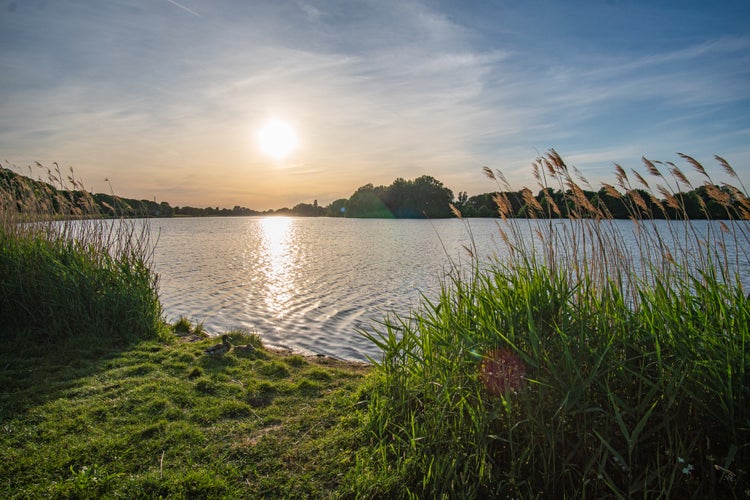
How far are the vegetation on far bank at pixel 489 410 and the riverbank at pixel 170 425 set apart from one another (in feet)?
0.07

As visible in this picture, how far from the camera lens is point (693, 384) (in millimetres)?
3232

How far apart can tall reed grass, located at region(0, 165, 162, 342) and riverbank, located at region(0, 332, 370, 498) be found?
0.79 metres

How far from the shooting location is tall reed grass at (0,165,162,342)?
792cm

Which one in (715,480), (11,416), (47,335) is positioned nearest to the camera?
(715,480)

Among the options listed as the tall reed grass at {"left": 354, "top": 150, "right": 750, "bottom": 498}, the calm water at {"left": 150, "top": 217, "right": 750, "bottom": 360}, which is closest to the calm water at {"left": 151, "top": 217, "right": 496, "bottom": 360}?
the calm water at {"left": 150, "top": 217, "right": 750, "bottom": 360}

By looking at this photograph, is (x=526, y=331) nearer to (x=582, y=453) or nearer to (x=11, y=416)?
(x=582, y=453)

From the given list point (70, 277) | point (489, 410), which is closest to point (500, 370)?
point (489, 410)

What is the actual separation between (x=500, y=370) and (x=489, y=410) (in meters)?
0.38

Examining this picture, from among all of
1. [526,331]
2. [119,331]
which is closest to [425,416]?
[526,331]

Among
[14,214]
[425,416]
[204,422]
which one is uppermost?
[14,214]

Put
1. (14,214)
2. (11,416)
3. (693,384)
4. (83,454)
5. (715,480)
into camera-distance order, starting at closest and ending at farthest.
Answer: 1. (715,480)
2. (693,384)
3. (83,454)
4. (11,416)
5. (14,214)

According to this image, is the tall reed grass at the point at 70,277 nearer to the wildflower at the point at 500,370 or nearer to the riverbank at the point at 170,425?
the riverbank at the point at 170,425

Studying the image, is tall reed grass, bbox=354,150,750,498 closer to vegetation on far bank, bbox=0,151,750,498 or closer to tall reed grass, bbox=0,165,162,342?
vegetation on far bank, bbox=0,151,750,498

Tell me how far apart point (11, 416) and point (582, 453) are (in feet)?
A: 20.5
